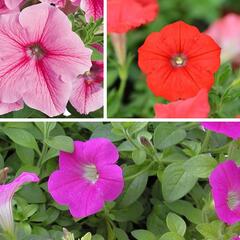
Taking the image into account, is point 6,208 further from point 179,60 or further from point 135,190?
point 179,60

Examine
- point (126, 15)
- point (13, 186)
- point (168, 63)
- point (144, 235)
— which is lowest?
point (144, 235)

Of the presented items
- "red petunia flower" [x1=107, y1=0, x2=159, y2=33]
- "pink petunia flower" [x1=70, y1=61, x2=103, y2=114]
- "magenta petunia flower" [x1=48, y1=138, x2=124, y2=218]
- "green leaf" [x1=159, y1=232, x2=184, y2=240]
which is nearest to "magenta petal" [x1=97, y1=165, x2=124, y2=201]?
"magenta petunia flower" [x1=48, y1=138, x2=124, y2=218]

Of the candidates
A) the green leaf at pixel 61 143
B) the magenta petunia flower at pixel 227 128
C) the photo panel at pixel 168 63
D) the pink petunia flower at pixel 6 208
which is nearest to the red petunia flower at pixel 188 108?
the photo panel at pixel 168 63

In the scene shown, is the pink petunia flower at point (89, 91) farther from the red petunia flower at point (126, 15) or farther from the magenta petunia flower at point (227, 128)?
the magenta petunia flower at point (227, 128)

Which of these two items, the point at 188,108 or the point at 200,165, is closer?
the point at 200,165

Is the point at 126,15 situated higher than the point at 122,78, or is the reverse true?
the point at 126,15

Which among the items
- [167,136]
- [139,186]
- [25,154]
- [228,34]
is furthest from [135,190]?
[228,34]
